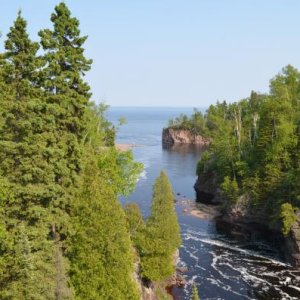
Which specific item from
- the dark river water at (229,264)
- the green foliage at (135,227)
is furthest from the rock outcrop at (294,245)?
the green foliage at (135,227)

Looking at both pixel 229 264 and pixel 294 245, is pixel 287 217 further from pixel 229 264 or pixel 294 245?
pixel 229 264

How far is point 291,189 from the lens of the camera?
66.7 m

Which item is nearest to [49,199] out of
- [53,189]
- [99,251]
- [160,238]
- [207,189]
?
[53,189]

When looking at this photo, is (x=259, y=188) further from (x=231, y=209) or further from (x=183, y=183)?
(x=183, y=183)

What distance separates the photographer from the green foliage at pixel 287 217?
60.0 metres

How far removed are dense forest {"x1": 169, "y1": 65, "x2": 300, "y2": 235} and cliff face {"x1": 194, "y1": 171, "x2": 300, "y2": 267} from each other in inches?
26.6

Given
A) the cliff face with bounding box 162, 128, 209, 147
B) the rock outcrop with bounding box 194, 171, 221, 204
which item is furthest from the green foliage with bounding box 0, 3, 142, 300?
the cliff face with bounding box 162, 128, 209, 147

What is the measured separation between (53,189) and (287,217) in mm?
39255

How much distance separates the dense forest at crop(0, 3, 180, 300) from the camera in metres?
28.8

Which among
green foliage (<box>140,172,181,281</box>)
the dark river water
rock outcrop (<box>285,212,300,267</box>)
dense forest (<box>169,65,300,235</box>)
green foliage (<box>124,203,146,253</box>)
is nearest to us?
green foliage (<box>140,172,181,281</box>)

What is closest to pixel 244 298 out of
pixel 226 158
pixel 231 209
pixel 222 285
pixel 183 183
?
pixel 222 285

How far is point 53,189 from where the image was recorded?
31.5 metres

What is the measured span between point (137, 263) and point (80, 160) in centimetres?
1374

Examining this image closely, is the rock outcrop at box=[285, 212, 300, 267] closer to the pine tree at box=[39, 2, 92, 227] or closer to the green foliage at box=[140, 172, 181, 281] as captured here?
the green foliage at box=[140, 172, 181, 281]
